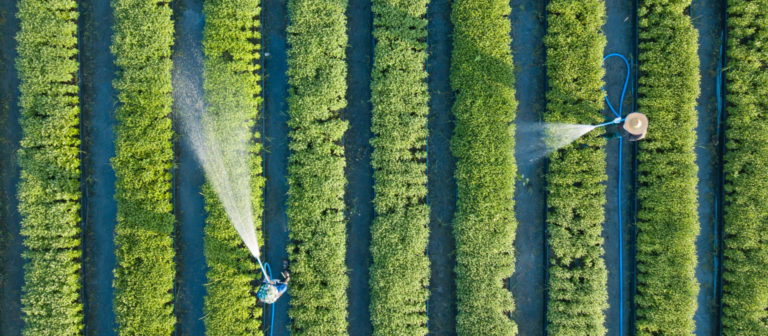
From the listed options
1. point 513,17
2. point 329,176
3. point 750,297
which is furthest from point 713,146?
point 329,176

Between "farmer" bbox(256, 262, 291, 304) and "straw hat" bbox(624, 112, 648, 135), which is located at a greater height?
"straw hat" bbox(624, 112, 648, 135)

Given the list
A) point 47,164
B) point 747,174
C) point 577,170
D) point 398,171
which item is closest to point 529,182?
point 577,170

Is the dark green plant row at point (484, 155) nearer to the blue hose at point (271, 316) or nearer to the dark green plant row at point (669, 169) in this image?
the dark green plant row at point (669, 169)

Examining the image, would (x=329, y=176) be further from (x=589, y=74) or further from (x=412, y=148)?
(x=589, y=74)

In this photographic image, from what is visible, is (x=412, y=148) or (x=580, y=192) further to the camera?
(x=412, y=148)

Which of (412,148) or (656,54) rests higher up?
(656,54)

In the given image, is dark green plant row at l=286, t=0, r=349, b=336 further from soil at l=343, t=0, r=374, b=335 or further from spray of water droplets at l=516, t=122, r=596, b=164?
spray of water droplets at l=516, t=122, r=596, b=164

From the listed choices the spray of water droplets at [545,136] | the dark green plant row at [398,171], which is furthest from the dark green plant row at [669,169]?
the dark green plant row at [398,171]

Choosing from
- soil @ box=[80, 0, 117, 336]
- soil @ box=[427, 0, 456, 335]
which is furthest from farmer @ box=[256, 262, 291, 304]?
soil @ box=[80, 0, 117, 336]
